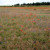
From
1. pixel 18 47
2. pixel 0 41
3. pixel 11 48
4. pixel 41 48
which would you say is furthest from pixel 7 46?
pixel 41 48

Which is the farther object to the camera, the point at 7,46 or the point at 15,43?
the point at 15,43

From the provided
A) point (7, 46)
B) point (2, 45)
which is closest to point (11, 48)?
point (7, 46)

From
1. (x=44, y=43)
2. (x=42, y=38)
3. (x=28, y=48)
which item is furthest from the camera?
(x=42, y=38)

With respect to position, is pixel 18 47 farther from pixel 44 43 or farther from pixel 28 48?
pixel 44 43

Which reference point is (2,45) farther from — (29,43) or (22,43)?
(29,43)

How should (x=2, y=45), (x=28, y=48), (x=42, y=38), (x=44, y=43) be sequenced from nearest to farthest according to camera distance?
(x=28, y=48) → (x=2, y=45) → (x=44, y=43) → (x=42, y=38)

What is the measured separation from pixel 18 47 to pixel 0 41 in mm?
1182

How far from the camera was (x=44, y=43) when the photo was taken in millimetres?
4848

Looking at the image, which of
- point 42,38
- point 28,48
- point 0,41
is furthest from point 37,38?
point 0,41

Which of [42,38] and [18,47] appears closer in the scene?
[18,47]

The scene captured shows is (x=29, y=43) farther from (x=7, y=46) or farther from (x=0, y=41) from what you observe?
(x=0, y=41)

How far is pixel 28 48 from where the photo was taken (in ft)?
13.8

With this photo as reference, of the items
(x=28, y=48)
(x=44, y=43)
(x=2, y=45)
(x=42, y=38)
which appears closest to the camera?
(x=28, y=48)

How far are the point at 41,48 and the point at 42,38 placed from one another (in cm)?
107
